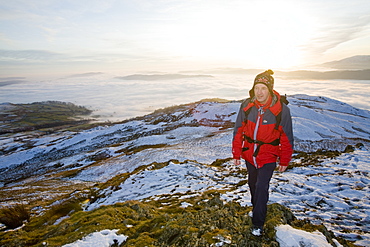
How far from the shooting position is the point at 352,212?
410 inches

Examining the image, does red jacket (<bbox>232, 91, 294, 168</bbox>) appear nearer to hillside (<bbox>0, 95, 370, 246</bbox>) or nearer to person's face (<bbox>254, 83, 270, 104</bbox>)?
person's face (<bbox>254, 83, 270, 104</bbox>)

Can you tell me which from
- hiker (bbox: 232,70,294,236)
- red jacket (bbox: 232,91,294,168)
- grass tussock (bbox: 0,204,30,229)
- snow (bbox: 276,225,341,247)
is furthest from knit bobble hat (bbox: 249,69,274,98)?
grass tussock (bbox: 0,204,30,229)

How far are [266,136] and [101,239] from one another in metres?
6.49

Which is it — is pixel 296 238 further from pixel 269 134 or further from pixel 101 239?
pixel 101 239

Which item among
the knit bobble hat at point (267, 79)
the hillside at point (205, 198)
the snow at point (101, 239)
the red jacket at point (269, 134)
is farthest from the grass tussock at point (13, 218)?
the knit bobble hat at point (267, 79)

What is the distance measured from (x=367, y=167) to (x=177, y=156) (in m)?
25.4

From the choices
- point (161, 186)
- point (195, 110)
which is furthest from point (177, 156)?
point (195, 110)

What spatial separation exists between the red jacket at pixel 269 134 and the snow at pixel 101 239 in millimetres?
5346

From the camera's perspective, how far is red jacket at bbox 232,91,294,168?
19.3 feet

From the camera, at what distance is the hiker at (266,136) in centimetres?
591

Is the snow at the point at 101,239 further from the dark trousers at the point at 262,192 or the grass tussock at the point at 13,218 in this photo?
the grass tussock at the point at 13,218

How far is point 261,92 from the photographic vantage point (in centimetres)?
595

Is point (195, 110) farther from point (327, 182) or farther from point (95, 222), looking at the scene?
point (95, 222)

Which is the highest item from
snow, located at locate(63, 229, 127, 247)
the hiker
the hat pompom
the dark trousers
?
the hat pompom
